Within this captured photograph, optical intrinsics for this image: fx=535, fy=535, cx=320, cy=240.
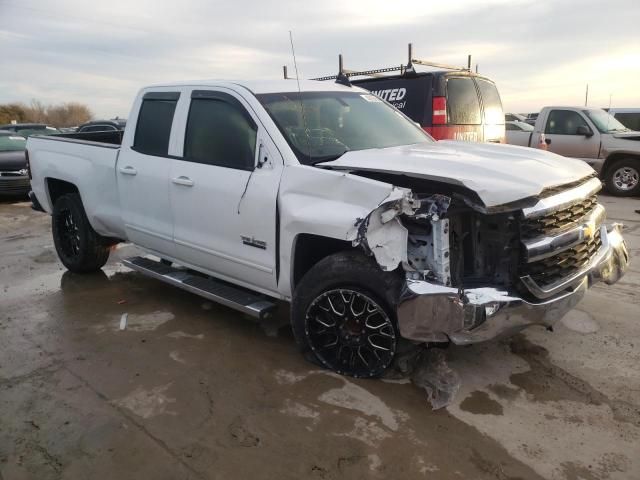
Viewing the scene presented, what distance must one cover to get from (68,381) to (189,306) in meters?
1.47

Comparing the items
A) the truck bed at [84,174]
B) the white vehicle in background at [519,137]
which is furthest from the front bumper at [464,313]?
the white vehicle in background at [519,137]

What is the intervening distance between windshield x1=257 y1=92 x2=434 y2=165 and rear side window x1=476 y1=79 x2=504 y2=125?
4.23m

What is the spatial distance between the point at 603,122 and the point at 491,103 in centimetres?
441

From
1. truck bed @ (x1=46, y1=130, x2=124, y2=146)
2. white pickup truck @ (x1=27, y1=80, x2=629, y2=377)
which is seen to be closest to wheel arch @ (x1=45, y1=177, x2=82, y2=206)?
truck bed @ (x1=46, y1=130, x2=124, y2=146)

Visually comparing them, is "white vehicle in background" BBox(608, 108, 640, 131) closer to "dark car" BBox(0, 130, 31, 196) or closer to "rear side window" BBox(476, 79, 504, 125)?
"rear side window" BBox(476, 79, 504, 125)

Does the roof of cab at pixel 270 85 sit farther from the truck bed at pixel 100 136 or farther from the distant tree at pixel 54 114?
the distant tree at pixel 54 114

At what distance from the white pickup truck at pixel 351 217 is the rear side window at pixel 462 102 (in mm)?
3598

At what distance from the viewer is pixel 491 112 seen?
8492 millimetres

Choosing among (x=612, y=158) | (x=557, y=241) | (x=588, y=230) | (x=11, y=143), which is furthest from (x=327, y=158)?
(x=11, y=143)

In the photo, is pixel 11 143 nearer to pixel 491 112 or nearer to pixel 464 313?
pixel 491 112

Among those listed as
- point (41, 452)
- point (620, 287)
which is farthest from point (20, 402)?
point (620, 287)

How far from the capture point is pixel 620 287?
16.4ft

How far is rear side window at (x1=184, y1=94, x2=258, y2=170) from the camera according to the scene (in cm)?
381

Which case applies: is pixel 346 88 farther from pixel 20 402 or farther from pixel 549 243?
pixel 20 402
